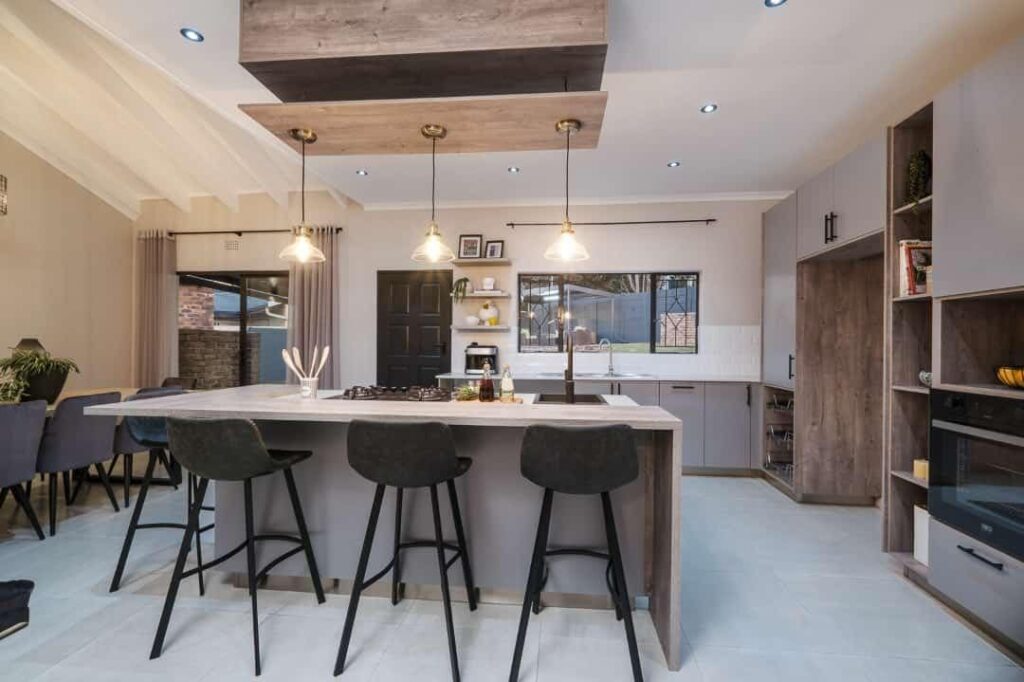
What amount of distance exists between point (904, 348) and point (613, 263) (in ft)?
8.66

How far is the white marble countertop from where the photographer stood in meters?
1.74

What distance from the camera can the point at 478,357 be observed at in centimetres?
484

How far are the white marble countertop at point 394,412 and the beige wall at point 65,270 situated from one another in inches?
151

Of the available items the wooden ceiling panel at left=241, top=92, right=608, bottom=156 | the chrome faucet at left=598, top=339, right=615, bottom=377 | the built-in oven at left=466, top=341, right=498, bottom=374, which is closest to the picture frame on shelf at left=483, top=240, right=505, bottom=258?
the built-in oven at left=466, top=341, right=498, bottom=374

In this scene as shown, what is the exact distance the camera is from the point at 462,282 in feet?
15.9

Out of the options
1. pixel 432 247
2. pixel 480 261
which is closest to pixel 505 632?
pixel 432 247

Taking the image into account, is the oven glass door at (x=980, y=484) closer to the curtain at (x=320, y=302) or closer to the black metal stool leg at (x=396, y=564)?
the black metal stool leg at (x=396, y=564)

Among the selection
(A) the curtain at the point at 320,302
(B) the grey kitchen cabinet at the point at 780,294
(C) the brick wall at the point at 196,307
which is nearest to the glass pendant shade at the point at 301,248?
(A) the curtain at the point at 320,302

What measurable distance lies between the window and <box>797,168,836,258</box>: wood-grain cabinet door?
1.22 meters

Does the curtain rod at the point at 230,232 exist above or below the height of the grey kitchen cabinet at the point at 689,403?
above

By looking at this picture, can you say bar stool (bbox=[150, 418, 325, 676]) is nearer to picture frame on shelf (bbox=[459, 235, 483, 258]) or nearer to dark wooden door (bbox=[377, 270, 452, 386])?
dark wooden door (bbox=[377, 270, 452, 386])

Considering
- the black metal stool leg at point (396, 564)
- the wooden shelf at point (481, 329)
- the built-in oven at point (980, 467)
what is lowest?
the black metal stool leg at point (396, 564)

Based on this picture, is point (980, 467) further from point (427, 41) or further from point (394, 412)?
point (427, 41)

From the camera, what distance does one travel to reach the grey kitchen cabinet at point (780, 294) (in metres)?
3.72
